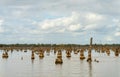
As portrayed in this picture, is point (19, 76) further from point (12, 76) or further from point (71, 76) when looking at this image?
point (71, 76)

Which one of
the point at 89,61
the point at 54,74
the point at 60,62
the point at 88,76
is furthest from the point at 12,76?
the point at 89,61

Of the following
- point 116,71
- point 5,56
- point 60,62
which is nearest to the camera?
point 116,71

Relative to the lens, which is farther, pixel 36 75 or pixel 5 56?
pixel 5 56

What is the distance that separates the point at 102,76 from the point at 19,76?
12677 mm

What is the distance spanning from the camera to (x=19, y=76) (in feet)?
216

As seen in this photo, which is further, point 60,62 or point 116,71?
point 60,62

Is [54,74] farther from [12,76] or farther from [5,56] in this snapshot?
[5,56]

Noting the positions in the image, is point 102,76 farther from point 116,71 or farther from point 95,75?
point 116,71

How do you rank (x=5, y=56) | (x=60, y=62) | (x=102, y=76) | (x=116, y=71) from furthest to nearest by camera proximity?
(x=5, y=56) < (x=60, y=62) < (x=116, y=71) < (x=102, y=76)

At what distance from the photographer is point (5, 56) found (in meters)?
118

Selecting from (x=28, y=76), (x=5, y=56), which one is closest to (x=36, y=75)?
(x=28, y=76)

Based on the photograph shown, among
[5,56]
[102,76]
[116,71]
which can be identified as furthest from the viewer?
[5,56]

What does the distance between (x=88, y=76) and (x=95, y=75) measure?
1666 millimetres

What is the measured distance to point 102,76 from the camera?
65.1 metres
